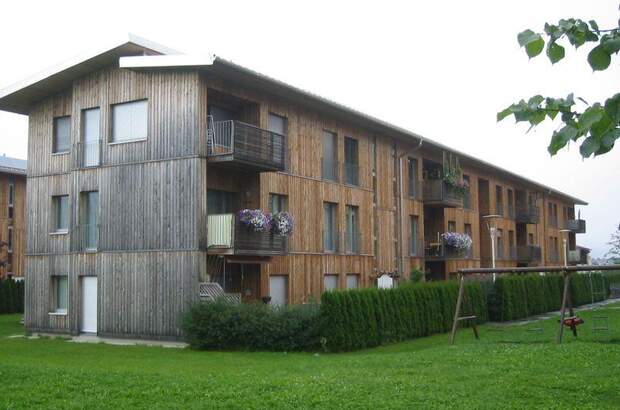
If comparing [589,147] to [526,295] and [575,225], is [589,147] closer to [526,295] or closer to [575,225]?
[526,295]

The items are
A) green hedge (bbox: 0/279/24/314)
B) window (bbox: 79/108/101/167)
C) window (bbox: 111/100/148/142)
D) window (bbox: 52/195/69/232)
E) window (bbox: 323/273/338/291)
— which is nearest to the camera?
window (bbox: 111/100/148/142)

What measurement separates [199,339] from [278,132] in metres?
8.16

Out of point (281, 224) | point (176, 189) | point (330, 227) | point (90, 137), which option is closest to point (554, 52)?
point (176, 189)

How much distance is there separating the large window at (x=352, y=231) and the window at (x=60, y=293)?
33.3ft

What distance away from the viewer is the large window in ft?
89.7

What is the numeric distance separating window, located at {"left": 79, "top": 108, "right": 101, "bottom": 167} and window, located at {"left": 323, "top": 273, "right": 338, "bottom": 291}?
8.88 m

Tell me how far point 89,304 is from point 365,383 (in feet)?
50.3

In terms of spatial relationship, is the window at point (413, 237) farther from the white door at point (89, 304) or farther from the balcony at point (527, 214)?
the balcony at point (527, 214)

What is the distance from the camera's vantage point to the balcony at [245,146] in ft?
67.7

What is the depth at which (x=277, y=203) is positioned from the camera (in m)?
23.9

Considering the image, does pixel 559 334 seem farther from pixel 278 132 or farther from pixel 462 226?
pixel 462 226

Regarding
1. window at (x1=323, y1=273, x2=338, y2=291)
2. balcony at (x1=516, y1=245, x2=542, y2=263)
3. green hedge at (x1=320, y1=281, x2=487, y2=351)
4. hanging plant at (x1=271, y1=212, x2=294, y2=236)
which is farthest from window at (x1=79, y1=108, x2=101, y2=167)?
balcony at (x1=516, y1=245, x2=542, y2=263)

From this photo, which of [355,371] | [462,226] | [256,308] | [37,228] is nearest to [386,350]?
[256,308]

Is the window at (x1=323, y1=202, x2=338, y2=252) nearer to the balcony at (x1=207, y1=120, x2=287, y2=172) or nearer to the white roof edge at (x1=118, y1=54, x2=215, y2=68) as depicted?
the balcony at (x1=207, y1=120, x2=287, y2=172)
